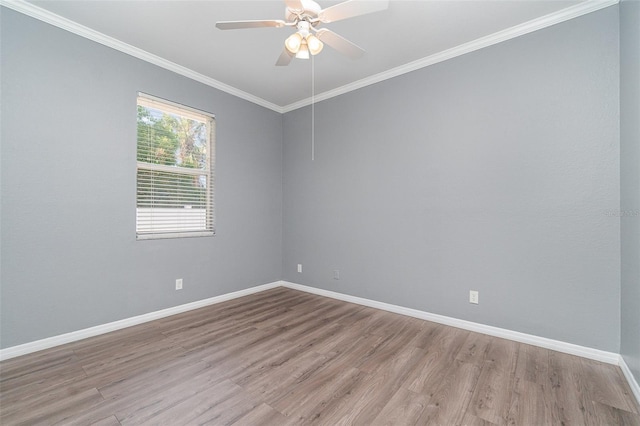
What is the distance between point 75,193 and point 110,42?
1.54 metres

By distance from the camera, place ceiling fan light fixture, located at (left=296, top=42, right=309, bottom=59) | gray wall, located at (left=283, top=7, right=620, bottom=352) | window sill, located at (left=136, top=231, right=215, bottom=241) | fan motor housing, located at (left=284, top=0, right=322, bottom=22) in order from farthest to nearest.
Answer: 1. window sill, located at (left=136, top=231, right=215, bottom=241)
2. gray wall, located at (left=283, top=7, right=620, bottom=352)
3. ceiling fan light fixture, located at (left=296, top=42, right=309, bottom=59)
4. fan motor housing, located at (left=284, top=0, right=322, bottom=22)

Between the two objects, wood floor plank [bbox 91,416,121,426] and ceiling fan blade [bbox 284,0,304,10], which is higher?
ceiling fan blade [bbox 284,0,304,10]

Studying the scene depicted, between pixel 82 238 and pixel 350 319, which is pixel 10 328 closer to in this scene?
pixel 82 238

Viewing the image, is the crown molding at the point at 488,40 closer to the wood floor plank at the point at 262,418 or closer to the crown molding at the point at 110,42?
the crown molding at the point at 110,42

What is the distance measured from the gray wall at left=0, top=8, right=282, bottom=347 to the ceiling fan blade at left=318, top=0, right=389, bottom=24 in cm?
229

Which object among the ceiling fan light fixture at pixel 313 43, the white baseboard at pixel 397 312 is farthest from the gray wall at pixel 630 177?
the ceiling fan light fixture at pixel 313 43

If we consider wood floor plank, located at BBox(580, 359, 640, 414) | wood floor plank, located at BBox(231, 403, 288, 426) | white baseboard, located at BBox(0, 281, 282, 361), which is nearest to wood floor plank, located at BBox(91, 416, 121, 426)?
wood floor plank, located at BBox(231, 403, 288, 426)

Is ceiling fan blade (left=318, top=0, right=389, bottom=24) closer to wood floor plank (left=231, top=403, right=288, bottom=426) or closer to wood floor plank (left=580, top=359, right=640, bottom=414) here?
wood floor plank (left=231, top=403, right=288, bottom=426)

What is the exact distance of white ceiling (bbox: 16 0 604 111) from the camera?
7.48 ft

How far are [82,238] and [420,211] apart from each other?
3.44 metres

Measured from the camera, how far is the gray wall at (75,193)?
7.36 ft

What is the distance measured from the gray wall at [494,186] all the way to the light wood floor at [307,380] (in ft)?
1.46

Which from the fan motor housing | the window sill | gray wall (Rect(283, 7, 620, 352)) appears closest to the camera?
the fan motor housing

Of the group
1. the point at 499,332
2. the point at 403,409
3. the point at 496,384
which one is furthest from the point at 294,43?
the point at 499,332
